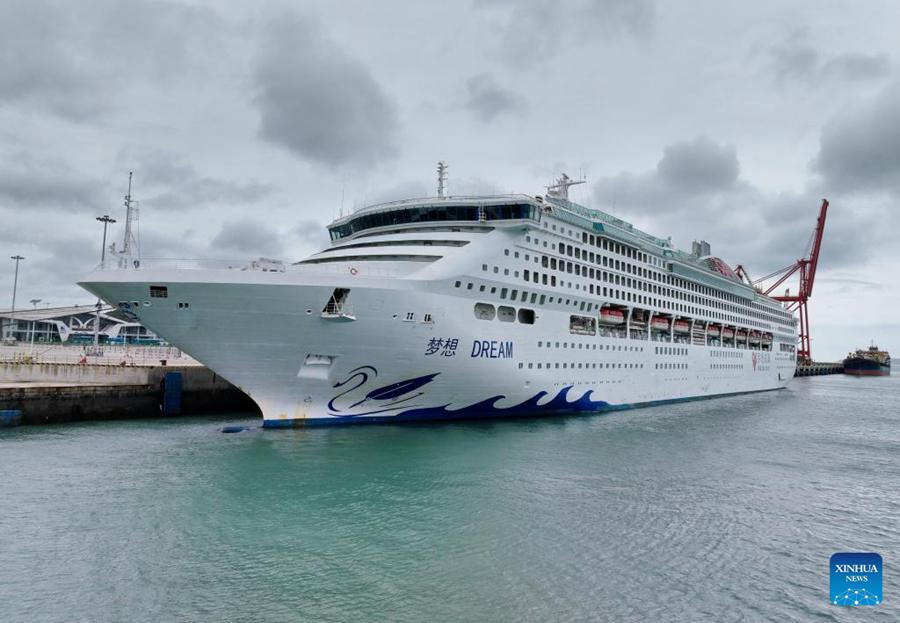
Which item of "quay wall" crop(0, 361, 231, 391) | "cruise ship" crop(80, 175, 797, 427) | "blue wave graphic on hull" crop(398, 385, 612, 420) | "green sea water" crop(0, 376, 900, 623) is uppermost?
"cruise ship" crop(80, 175, 797, 427)

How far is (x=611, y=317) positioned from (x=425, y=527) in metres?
20.8

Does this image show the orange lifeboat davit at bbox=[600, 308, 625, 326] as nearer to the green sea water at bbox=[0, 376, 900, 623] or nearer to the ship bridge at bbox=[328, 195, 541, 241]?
the ship bridge at bbox=[328, 195, 541, 241]

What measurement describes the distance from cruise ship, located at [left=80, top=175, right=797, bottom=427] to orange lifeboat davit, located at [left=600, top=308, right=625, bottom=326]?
0.10m

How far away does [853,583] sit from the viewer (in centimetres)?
856

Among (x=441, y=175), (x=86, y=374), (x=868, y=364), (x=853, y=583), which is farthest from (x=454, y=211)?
(x=868, y=364)

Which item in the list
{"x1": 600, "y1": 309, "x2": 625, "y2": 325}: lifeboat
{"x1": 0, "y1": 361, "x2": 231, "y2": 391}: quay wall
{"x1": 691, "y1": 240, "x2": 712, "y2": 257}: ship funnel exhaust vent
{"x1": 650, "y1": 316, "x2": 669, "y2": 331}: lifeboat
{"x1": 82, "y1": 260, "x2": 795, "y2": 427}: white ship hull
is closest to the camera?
{"x1": 82, "y1": 260, "x2": 795, "y2": 427}: white ship hull

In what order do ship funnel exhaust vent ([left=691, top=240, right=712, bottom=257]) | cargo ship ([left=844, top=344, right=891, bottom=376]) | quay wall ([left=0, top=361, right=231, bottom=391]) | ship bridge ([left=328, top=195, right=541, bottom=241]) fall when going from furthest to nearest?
1. cargo ship ([left=844, top=344, right=891, bottom=376])
2. ship funnel exhaust vent ([left=691, top=240, right=712, bottom=257])
3. quay wall ([left=0, top=361, right=231, bottom=391])
4. ship bridge ([left=328, top=195, right=541, bottom=241])

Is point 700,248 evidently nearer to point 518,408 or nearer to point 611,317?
point 611,317

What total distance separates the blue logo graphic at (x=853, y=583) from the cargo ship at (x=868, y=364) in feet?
424

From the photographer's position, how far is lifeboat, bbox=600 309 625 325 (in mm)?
28547

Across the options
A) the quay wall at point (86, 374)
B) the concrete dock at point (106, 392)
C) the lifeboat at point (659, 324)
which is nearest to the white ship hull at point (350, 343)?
the concrete dock at point (106, 392)

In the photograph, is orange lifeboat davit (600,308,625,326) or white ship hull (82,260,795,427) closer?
white ship hull (82,260,795,427)

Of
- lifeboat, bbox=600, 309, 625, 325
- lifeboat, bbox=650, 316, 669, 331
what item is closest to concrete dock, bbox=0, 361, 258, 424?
lifeboat, bbox=600, 309, 625, 325

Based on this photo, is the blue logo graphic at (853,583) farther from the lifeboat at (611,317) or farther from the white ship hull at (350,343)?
the lifeboat at (611,317)
